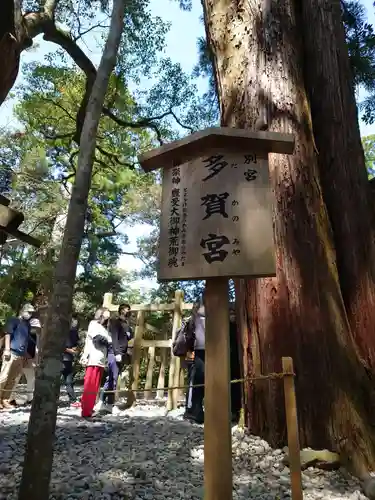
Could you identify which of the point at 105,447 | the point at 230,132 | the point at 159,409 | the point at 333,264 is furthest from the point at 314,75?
the point at 159,409

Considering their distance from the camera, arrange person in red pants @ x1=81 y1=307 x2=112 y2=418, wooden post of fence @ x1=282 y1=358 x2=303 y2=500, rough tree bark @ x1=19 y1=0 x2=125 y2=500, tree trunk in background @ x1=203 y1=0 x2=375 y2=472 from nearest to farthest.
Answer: wooden post of fence @ x1=282 y1=358 x2=303 y2=500, rough tree bark @ x1=19 y1=0 x2=125 y2=500, tree trunk in background @ x1=203 y1=0 x2=375 y2=472, person in red pants @ x1=81 y1=307 x2=112 y2=418

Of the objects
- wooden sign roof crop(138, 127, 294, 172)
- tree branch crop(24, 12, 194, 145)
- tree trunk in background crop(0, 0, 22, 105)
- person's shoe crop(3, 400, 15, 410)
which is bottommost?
person's shoe crop(3, 400, 15, 410)

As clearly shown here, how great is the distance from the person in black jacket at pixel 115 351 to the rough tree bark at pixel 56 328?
10.6ft

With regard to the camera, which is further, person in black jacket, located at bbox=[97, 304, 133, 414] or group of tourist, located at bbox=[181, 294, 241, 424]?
person in black jacket, located at bbox=[97, 304, 133, 414]

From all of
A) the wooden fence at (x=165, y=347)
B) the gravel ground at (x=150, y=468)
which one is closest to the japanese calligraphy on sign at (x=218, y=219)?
the gravel ground at (x=150, y=468)

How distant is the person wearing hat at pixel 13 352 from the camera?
18.8ft

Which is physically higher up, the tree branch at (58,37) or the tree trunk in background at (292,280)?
the tree branch at (58,37)

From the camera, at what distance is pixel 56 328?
2.69 meters

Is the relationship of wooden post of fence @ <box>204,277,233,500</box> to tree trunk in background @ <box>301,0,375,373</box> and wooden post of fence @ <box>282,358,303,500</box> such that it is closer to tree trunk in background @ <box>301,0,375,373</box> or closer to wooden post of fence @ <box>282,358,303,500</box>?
wooden post of fence @ <box>282,358,303,500</box>

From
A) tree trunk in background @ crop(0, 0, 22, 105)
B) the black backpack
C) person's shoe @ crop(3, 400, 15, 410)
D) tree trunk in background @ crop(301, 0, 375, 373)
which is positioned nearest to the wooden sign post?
tree trunk in background @ crop(301, 0, 375, 373)

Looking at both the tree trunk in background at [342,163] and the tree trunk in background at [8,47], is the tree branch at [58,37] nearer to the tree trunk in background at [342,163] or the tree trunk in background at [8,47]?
the tree trunk in background at [8,47]

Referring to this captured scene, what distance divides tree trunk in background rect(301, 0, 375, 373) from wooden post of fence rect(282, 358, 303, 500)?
4.65 ft

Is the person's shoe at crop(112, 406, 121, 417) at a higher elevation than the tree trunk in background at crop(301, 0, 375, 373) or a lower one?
lower

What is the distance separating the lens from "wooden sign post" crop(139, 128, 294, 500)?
6.45 ft
